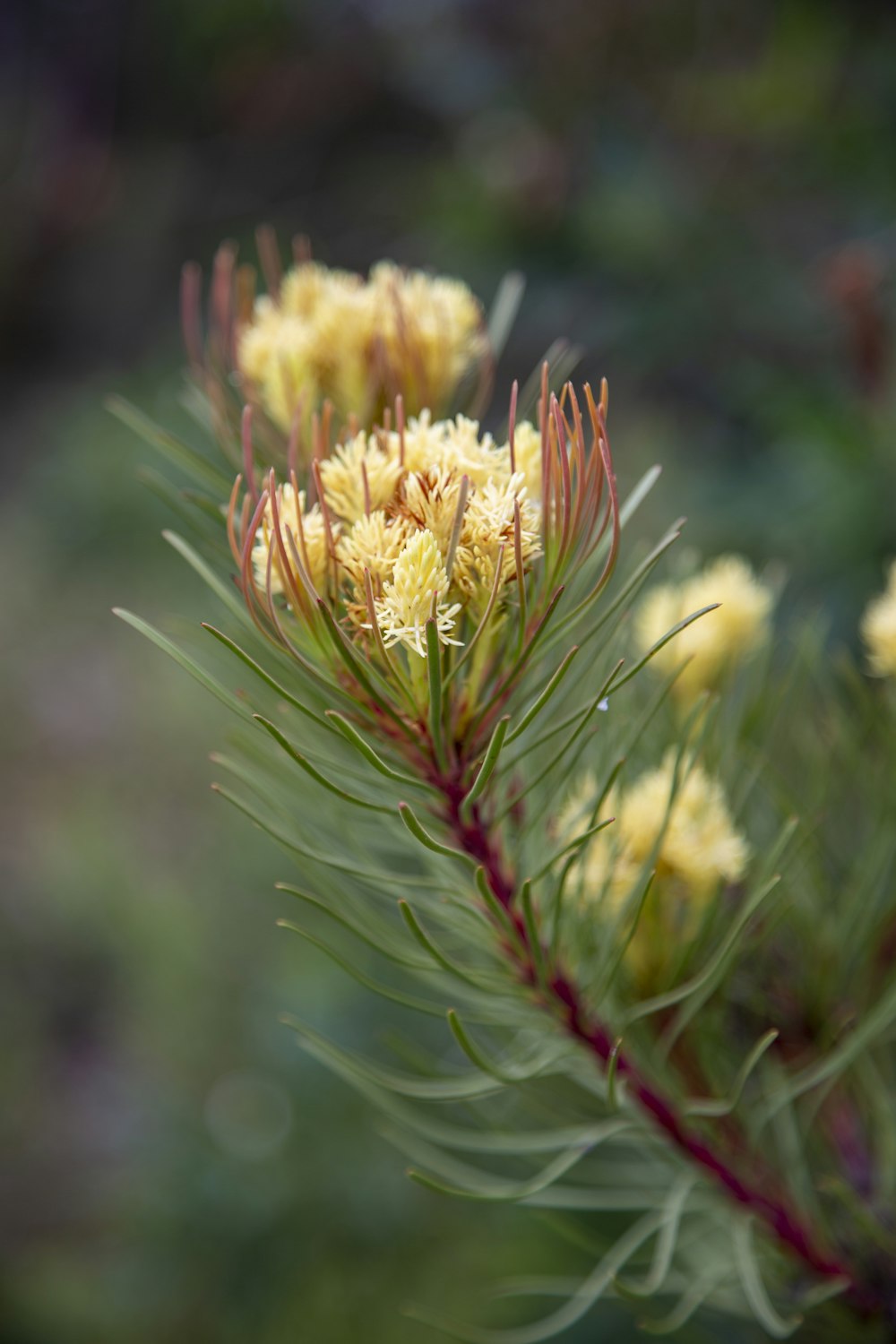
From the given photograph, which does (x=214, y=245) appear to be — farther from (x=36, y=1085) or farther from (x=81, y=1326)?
(x=81, y=1326)

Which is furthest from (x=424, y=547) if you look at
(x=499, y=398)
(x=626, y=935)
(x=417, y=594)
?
(x=499, y=398)

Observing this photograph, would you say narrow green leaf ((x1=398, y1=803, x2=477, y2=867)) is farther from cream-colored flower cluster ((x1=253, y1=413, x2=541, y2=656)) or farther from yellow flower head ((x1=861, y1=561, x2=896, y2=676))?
Answer: yellow flower head ((x1=861, y1=561, x2=896, y2=676))

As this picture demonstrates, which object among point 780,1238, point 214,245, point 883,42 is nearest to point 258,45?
point 214,245

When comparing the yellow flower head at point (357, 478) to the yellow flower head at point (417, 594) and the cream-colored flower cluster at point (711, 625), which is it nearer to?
the yellow flower head at point (417, 594)

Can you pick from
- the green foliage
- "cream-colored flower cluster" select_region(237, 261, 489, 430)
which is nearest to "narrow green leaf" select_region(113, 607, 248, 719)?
the green foliage

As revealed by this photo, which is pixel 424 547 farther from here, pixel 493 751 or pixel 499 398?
pixel 499 398

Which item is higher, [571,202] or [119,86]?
[119,86]

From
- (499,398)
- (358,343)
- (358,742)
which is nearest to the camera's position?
(358,742)

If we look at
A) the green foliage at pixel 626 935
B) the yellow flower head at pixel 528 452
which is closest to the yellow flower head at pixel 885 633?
the green foliage at pixel 626 935
